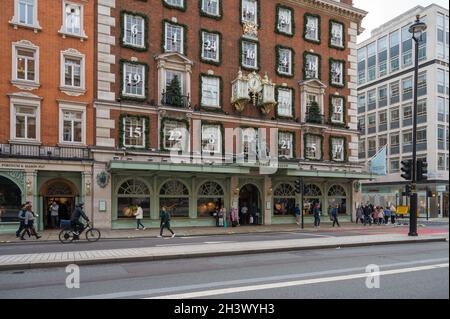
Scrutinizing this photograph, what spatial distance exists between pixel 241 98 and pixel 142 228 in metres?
11.3

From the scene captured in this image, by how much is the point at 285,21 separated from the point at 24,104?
807 inches

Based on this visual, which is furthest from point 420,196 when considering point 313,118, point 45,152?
point 45,152

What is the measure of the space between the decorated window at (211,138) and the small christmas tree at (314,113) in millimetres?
8295

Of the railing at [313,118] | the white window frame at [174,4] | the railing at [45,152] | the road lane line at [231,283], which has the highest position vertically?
the white window frame at [174,4]

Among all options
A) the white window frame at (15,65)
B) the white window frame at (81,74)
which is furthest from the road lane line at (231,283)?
the white window frame at (81,74)

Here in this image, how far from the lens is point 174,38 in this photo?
93.5ft

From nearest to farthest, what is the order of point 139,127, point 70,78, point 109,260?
1. point 109,260
2. point 70,78
3. point 139,127

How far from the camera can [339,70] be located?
3588 cm

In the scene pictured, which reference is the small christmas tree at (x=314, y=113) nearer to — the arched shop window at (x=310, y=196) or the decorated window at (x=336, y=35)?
the arched shop window at (x=310, y=196)

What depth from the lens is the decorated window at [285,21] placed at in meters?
32.8

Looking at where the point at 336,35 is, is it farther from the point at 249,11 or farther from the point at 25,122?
the point at 25,122
